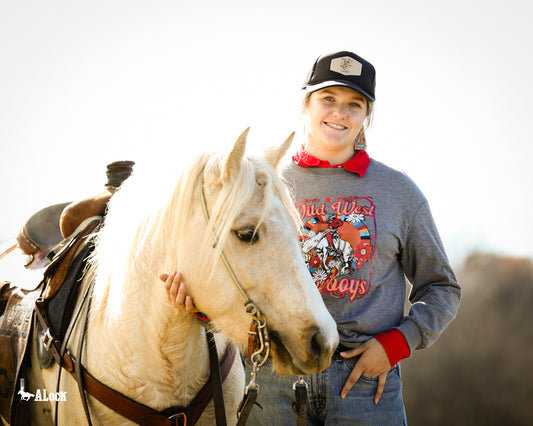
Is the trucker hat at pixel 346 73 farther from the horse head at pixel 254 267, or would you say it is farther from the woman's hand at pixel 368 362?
the woman's hand at pixel 368 362

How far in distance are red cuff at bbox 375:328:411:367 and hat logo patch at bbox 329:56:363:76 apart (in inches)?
49.7

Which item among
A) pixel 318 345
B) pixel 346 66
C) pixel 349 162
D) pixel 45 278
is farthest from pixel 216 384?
pixel 346 66

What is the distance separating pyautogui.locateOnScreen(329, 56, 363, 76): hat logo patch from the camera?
197 centimetres

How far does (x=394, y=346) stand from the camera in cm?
174

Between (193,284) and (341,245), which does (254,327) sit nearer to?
(193,284)

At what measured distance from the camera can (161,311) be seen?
1.58m

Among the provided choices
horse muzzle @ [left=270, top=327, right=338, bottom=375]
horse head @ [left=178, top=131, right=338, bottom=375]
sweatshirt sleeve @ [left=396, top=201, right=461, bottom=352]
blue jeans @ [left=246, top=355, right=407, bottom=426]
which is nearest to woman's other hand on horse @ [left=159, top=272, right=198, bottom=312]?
horse head @ [left=178, top=131, right=338, bottom=375]

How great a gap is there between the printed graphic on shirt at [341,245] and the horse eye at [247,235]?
44 cm

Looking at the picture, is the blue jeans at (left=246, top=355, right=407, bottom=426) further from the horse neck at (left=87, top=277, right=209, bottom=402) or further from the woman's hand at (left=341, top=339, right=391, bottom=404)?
the horse neck at (left=87, top=277, right=209, bottom=402)

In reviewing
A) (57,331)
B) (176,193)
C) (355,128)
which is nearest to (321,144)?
(355,128)

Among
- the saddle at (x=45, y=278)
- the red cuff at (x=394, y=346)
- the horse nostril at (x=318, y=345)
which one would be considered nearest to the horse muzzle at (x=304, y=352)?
the horse nostril at (x=318, y=345)

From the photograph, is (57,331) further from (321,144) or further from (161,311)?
(321,144)

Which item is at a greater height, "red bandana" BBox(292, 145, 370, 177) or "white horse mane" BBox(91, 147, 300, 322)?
"red bandana" BBox(292, 145, 370, 177)

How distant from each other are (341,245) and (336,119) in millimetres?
648
